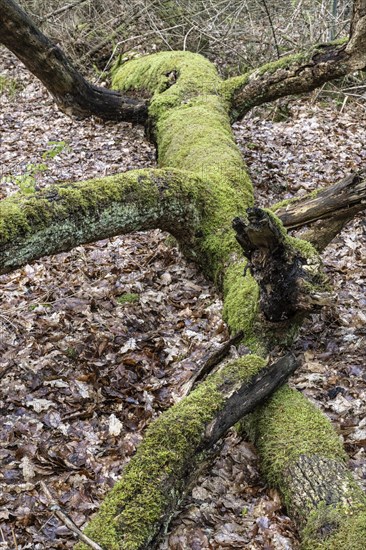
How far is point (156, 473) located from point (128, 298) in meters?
2.89

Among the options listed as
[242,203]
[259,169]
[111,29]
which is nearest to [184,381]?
[242,203]

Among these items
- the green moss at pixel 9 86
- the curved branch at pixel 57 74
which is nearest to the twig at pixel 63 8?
the green moss at pixel 9 86

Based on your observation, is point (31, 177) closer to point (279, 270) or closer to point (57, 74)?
point (57, 74)

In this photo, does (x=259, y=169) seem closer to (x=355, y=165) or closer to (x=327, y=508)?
(x=355, y=165)

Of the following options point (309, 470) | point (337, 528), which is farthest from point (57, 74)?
point (337, 528)

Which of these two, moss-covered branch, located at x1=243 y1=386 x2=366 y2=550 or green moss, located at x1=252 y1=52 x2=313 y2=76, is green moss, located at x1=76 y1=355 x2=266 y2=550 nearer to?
moss-covered branch, located at x1=243 y1=386 x2=366 y2=550

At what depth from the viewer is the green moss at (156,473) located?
2848 mm

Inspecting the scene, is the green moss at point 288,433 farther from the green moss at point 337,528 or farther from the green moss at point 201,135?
the green moss at point 201,135

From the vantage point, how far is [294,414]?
152 inches

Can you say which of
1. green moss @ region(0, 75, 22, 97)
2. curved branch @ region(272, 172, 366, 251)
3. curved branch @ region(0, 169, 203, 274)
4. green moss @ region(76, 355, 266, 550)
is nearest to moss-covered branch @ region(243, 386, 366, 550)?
green moss @ region(76, 355, 266, 550)

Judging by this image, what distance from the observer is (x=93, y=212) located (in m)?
4.66

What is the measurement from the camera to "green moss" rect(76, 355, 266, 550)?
112 inches

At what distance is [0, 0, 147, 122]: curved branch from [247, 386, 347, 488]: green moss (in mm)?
4932

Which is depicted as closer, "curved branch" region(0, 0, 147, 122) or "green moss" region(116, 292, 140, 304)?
"green moss" region(116, 292, 140, 304)
